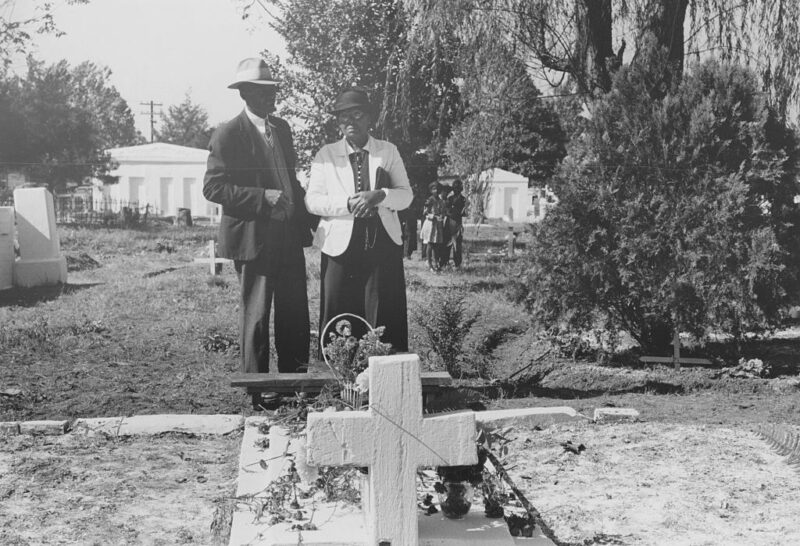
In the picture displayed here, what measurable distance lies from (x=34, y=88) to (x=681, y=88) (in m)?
15.8

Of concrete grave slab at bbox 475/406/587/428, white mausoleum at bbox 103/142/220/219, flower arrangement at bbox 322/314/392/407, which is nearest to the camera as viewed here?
flower arrangement at bbox 322/314/392/407

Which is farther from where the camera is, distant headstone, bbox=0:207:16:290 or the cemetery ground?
distant headstone, bbox=0:207:16:290

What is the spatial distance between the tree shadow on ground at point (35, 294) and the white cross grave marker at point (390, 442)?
9863mm

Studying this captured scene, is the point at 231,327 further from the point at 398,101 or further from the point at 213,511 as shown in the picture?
the point at 213,511

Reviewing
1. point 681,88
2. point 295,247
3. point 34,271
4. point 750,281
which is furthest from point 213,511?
point 34,271

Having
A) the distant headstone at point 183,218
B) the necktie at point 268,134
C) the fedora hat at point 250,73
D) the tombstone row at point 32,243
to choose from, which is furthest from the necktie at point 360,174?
the distant headstone at point 183,218

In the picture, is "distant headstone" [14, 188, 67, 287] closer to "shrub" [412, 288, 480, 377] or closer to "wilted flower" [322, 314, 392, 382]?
"shrub" [412, 288, 480, 377]

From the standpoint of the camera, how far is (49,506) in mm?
4719

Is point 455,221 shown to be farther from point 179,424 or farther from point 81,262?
point 179,424

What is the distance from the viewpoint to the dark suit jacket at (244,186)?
268 inches

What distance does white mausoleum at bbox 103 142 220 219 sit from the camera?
22.9 metres

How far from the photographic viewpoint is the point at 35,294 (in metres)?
13.7

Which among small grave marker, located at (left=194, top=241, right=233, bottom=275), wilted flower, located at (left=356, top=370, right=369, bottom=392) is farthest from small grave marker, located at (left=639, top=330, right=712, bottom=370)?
small grave marker, located at (left=194, top=241, right=233, bottom=275)

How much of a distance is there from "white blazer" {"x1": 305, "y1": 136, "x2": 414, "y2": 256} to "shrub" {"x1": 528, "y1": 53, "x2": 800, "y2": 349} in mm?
2204
